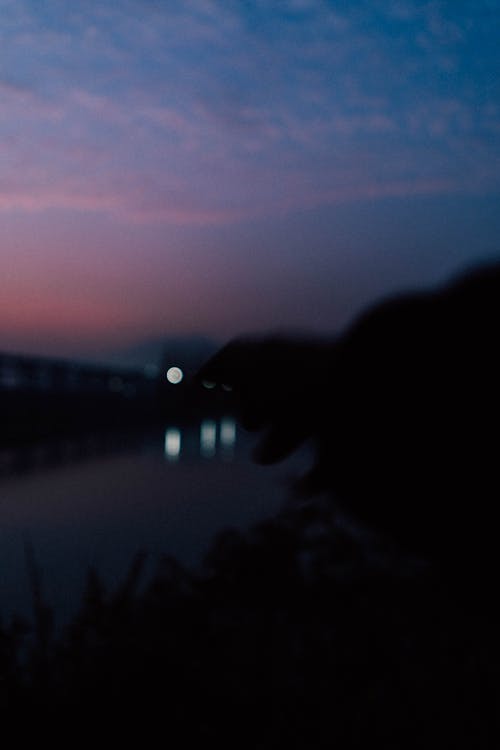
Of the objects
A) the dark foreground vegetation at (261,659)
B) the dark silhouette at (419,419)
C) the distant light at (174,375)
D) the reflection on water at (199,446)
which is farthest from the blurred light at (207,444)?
the dark silhouette at (419,419)

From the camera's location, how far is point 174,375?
137cm

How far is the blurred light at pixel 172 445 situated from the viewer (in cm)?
926

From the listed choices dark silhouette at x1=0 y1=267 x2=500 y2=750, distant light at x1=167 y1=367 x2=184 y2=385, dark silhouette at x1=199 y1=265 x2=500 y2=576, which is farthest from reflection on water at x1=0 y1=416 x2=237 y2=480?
dark silhouette at x1=199 y1=265 x2=500 y2=576

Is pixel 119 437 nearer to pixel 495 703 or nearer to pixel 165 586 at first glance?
pixel 165 586

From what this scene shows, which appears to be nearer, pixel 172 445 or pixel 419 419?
pixel 419 419

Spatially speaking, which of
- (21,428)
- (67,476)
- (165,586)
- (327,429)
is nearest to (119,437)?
(21,428)

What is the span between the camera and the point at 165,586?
164 inches

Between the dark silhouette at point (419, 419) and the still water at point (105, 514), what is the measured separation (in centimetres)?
237

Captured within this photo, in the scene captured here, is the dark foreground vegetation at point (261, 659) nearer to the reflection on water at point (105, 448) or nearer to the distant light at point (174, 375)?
the distant light at point (174, 375)

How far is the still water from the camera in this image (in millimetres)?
4539

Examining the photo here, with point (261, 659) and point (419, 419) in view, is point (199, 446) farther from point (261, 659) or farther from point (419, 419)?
point (419, 419)

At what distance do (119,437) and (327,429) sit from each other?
10.6m

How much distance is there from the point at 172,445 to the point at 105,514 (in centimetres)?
444

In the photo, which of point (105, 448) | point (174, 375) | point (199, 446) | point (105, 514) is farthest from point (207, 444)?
point (174, 375)
